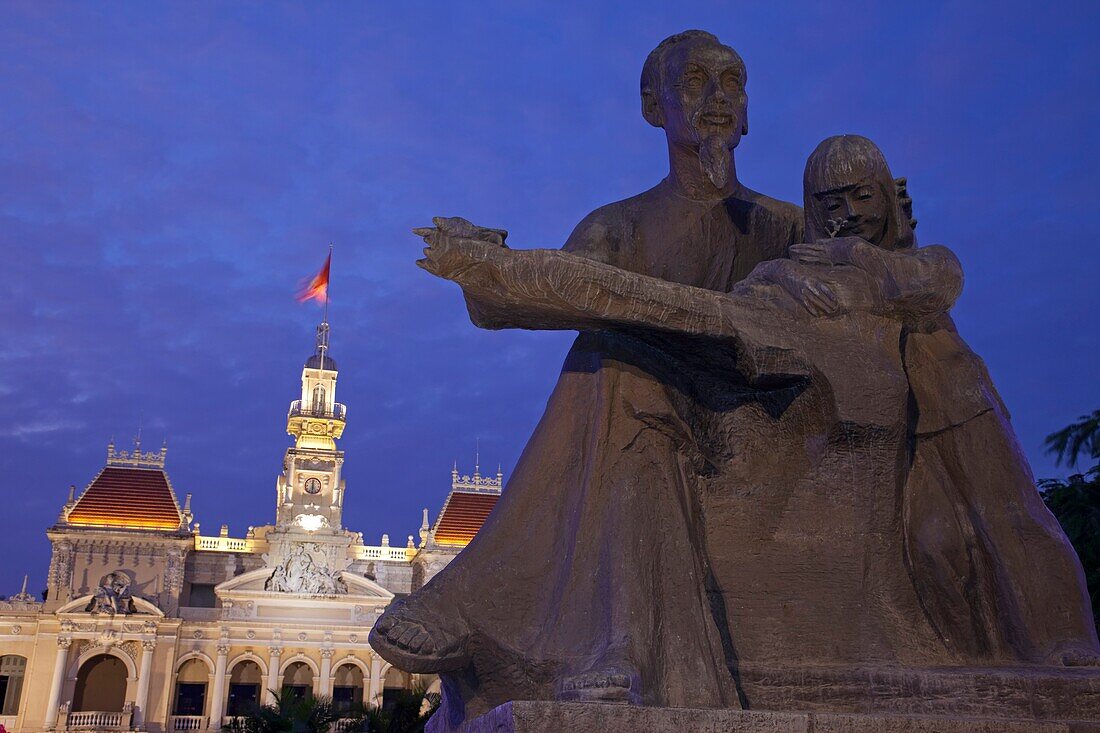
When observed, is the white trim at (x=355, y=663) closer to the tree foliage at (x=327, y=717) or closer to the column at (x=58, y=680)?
the column at (x=58, y=680)

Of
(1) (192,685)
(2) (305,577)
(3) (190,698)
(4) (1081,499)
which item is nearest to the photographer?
(4) (1081,499)

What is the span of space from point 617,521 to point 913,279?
107 centimetres

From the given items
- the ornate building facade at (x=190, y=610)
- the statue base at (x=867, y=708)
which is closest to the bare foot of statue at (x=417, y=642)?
the statue base at (x=867, y=708)

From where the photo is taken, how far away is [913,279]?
2.81 metres

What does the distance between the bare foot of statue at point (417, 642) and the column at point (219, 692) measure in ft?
119

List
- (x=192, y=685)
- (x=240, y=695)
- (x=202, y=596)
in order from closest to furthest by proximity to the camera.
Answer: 1. (x=192, y=685)
2. (x=240, y=695)
3. (x=202, y=596)

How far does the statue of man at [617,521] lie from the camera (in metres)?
2.48

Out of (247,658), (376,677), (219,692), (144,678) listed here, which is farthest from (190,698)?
(376,677)

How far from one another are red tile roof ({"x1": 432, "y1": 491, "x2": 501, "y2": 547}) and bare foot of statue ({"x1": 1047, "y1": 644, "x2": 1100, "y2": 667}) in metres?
38.6

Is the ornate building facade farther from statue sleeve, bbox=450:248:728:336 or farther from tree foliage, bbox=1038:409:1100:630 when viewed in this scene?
statue sleeve, bbox=450:248:728:336

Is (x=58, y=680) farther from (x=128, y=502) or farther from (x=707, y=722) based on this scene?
(x=707, y=722)

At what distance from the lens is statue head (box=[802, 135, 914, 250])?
10.0 feet

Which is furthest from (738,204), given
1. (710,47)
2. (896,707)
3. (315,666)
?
(315,666)

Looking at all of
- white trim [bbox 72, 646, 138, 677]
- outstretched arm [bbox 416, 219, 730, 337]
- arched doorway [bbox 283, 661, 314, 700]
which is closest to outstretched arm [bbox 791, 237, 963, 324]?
outstretched arm [bbox 416, 219, 730, 337]
